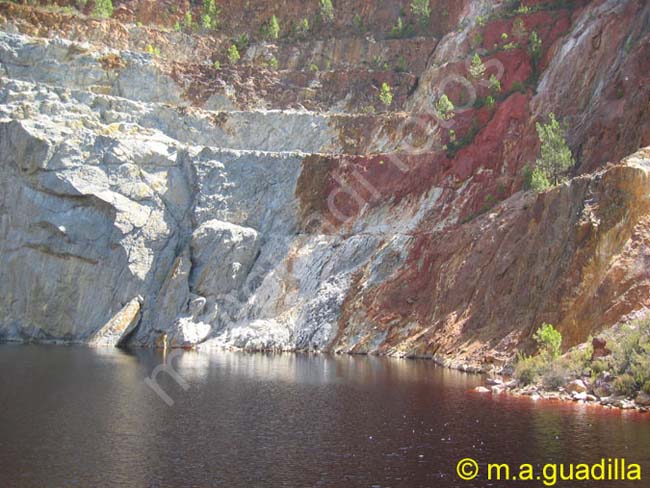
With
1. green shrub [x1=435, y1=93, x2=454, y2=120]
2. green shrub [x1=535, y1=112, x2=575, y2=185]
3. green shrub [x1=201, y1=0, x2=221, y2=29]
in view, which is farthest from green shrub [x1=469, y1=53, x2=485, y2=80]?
green shrub [x1=201, y1=0, x2=221, y2=29]

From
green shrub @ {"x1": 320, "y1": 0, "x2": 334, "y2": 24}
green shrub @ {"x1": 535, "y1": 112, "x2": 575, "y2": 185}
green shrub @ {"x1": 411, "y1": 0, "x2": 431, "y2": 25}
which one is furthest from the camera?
green shrub @ {"x1": 320, "y1": 0, "x2": 334, "y2": 24}

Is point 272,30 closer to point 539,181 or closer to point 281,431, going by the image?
point 539,181

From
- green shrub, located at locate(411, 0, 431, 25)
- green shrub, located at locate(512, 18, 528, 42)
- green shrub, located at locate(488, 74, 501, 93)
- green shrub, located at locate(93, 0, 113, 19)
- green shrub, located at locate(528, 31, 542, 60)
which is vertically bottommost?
green shrub, located at locate(488, 74, 501, 93)

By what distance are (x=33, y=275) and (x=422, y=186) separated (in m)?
39.3

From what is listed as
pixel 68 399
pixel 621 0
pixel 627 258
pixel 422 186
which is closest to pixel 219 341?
pixel 422 186

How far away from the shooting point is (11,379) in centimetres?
3747

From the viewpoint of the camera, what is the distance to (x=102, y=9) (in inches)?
3305

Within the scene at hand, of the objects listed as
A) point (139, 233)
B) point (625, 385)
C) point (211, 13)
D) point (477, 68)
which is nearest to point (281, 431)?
point (625, 385)

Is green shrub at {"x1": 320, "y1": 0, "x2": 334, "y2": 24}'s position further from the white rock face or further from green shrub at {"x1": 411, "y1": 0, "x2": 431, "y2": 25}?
the white rock face

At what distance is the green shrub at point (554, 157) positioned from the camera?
52062 millimetres

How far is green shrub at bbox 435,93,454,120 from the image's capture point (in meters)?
70.6

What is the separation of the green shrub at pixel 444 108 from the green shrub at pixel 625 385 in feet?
147

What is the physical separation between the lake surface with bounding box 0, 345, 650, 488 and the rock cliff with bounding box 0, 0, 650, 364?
15702mm

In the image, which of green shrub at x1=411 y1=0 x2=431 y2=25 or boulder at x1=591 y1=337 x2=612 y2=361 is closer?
boulder at x1=591 y1=337 x2=612 y2=361
